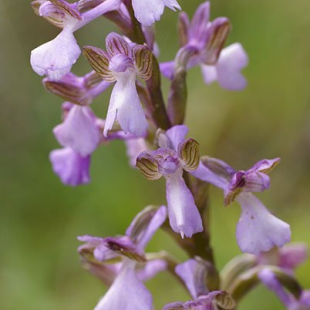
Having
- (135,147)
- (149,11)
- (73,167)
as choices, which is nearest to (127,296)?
(73,167)

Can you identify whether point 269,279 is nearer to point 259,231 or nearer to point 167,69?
point 259,231

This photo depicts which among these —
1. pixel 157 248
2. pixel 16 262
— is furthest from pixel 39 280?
pixel 157 248

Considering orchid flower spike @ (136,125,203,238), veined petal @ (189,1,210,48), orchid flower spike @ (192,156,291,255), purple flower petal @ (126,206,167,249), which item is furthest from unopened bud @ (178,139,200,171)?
veined petal @ (189,1,210,48)

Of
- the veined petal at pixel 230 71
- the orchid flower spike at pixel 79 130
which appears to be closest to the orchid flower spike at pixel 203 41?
the veined petal at pixel 230 71

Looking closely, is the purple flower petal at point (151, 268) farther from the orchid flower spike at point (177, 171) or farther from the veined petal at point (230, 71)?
the veined petal at point (230, 71)

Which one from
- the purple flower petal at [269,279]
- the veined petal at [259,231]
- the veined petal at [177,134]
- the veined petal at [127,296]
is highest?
the veined petal at [177,134]

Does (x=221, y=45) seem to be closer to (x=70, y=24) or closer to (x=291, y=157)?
(x=70, y=24)
